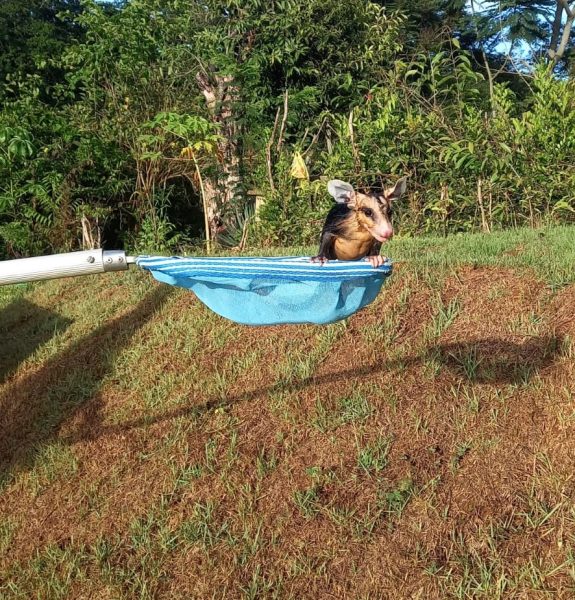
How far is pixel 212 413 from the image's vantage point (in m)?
3.45

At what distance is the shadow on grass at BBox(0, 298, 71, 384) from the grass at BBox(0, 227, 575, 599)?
272mm

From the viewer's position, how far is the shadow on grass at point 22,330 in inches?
185

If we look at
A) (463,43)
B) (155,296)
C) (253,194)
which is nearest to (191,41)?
(253,194)

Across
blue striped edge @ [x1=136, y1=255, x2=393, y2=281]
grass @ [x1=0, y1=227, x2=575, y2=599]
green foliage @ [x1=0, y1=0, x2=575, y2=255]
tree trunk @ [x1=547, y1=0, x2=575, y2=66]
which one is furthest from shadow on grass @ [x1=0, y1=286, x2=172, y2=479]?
tree trunk @ [x1=547, y1=0, x2=575, y2=66]

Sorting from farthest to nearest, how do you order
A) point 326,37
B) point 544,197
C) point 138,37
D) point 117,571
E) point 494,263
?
1. point 326,37
2. point 138,37
3. point 544,197
4. point 494,263
5. point 117,571

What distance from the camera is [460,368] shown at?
325 centimetres

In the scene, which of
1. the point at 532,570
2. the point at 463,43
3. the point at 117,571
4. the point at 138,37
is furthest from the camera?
the point at 463,43

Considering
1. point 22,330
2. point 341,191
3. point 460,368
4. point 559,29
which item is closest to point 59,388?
point 22,330

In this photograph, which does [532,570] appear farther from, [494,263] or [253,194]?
[253,194]

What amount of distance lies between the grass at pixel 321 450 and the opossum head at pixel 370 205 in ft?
4.54

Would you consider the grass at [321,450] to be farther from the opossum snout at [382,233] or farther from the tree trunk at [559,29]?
the tree trunk at [559,29]

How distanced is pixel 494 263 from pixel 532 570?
6.70 feet

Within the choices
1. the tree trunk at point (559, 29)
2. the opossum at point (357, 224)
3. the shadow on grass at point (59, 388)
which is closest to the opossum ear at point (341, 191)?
the opossum at point (357, 224)

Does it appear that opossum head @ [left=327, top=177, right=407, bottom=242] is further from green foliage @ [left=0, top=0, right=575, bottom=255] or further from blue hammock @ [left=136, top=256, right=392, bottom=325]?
green foliage @ [left=0, top=0, right=575, bottom=255]
